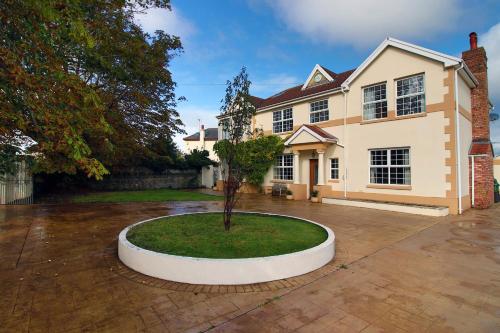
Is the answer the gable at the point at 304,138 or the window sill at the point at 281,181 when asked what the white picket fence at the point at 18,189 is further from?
the gable at the point at 304,138

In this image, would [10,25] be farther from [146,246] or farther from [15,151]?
[146,246]

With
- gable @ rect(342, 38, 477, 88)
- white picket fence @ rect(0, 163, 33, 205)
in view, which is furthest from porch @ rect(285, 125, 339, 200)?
white picket fence @ rect(0, 163, 33, 205)

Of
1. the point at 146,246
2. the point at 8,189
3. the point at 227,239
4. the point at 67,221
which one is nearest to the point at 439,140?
the point at 227,239

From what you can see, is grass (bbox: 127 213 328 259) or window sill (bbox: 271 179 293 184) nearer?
grass (bbox: 127 213 328 259)

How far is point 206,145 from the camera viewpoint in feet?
163

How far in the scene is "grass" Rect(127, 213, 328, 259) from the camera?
5.29 m

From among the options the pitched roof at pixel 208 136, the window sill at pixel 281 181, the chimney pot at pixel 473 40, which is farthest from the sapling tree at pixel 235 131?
the pitched roof at pixel 208 136

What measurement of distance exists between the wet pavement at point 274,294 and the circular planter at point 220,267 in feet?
0.46

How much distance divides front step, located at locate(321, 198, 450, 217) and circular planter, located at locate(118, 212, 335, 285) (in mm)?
8424

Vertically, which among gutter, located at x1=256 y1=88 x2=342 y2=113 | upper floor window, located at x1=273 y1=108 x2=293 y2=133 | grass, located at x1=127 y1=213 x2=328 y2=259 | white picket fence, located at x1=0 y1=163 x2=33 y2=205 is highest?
gutter, located at x1=256 y1=88 x2=342 y2=113

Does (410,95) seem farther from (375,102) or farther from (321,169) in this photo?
(321,169)

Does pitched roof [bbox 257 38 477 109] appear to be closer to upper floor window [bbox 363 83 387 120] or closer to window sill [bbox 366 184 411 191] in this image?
upper floor window [bbox 363 83 387 120]

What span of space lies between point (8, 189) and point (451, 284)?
18.8 meters

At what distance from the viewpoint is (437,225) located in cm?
941
